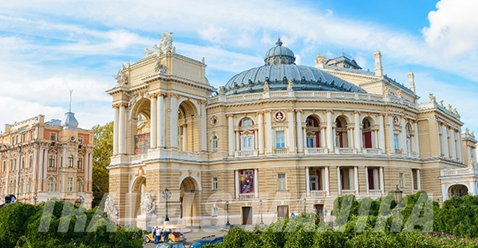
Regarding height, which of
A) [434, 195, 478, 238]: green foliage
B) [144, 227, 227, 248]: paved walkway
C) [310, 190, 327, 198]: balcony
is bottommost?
[144, 227, 227, 248]: paved walkway

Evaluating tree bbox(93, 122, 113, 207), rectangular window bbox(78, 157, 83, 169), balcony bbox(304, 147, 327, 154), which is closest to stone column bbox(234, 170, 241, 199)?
balcony bbox(304, 147, 327, 154)

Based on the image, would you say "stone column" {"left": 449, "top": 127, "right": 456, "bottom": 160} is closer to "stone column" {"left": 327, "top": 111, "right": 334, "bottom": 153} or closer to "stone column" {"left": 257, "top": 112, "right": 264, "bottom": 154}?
"stone column" {"left": 327, "top": 111, "right": 334, "bottom": 153}

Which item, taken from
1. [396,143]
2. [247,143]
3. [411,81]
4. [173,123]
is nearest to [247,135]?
[247,143]

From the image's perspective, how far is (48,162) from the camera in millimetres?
75688

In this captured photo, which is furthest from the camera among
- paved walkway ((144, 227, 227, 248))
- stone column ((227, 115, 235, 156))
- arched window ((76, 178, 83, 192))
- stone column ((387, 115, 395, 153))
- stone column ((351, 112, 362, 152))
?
arched window ((76, 178, 83, 192))

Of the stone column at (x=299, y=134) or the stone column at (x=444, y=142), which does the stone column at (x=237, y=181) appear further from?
the stone column at (x=444, y=142)

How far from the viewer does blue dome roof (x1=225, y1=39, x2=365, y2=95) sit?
53.4 metres

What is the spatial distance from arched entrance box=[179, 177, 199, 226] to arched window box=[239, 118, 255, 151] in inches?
237

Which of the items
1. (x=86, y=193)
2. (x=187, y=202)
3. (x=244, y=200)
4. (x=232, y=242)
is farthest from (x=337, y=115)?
(x=86, y=193)

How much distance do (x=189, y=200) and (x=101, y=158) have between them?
3914 cm

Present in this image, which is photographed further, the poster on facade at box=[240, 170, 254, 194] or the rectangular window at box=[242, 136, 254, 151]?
the rectangular window at box=[242, 136, 254, 151]

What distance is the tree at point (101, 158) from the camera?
81000mm

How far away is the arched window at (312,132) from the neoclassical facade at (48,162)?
39.6 m

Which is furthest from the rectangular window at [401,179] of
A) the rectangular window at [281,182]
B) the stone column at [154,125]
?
the stone column at [154,125]
